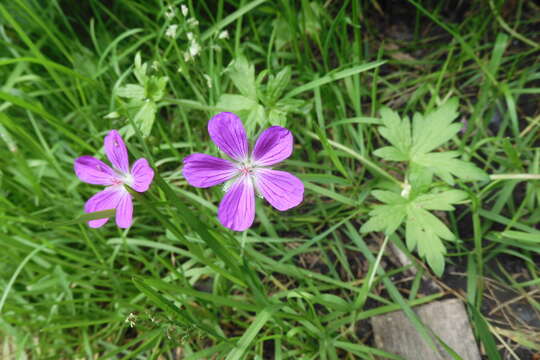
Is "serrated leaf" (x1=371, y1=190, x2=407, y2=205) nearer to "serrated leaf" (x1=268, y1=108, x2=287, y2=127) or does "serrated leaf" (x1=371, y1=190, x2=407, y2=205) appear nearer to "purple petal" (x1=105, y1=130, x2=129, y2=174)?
"serrated leaf" (x1=268, y1=108, x2=287, y2=127)

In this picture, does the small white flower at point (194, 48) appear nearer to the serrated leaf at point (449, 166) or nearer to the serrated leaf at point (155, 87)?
the serrated leaf at point (155, 87)

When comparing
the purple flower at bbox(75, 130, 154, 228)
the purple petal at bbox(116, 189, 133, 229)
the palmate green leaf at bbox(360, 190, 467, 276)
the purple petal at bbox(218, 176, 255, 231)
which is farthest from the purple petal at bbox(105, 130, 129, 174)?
the palmate green leaf at bbox(360, 190, 467, 276)

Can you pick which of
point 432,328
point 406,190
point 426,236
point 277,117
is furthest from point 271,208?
point 432,328

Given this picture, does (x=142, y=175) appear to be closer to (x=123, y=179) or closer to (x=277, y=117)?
(x=123, y=179)

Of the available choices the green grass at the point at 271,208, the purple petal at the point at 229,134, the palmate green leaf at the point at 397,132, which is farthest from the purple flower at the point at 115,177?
the palmate green leaf at the point at 397,132

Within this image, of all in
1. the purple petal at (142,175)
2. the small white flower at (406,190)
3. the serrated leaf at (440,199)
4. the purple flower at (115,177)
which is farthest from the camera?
the small white flower at (406,190)

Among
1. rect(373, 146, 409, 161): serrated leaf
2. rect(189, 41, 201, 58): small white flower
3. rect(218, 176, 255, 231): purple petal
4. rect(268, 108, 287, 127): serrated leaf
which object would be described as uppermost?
rect(189, 41, 201, 58): small white flower
